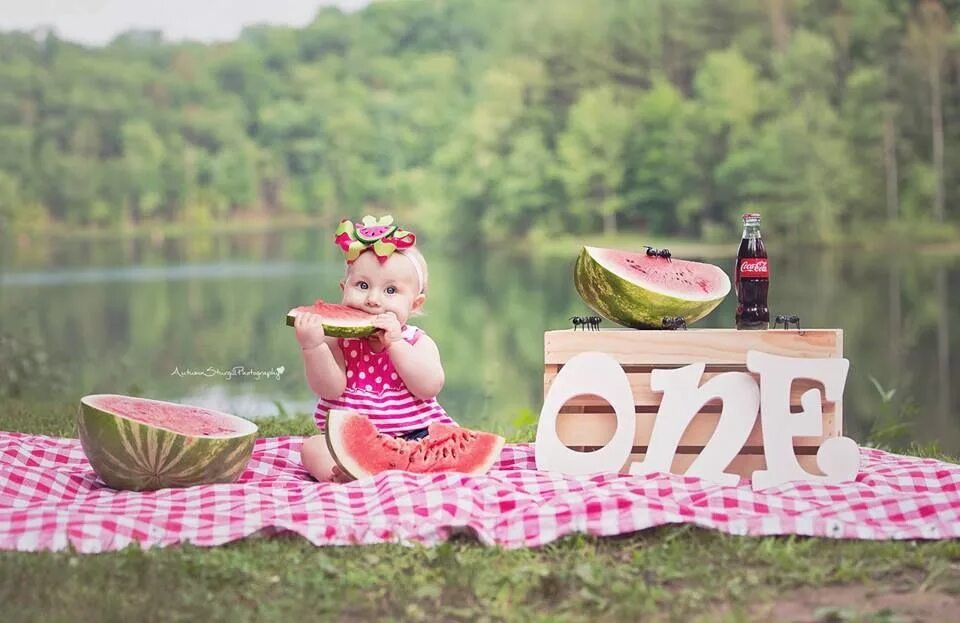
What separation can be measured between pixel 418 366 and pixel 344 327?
0.29m

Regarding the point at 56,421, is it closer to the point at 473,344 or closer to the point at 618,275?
the point at 618,275

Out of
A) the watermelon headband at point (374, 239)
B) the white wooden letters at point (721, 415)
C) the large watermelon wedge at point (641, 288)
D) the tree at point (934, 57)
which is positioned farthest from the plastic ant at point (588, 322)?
the tree at point (934, 57)

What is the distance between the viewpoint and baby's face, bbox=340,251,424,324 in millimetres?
4242

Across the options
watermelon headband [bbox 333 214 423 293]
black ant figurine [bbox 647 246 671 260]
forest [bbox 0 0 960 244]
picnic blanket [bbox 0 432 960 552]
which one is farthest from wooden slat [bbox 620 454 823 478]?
forest [bbox 0 0 960 244]

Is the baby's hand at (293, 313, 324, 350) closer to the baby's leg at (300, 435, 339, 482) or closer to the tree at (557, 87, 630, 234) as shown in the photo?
the baby's leg at (300, 435, 339, 482)

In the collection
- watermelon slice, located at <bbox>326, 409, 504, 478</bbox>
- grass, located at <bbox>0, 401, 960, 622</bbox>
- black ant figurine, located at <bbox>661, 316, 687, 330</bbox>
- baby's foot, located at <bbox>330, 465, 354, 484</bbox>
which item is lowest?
grass, located at <bbox>0, 401, 960, 622</bbox>

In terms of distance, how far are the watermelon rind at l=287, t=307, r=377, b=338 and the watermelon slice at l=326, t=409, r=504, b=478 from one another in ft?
0.83

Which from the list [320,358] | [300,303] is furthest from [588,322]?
[300,303]

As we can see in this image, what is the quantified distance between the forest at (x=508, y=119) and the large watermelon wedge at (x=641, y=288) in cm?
793

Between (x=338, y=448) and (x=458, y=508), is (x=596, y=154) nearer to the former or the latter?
(x=338, y=448)

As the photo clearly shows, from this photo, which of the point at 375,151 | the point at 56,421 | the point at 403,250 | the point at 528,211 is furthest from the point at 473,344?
the point at 403,250

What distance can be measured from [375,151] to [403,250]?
8855 mm

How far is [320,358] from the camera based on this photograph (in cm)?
409

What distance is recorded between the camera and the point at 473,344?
11.0 meters
